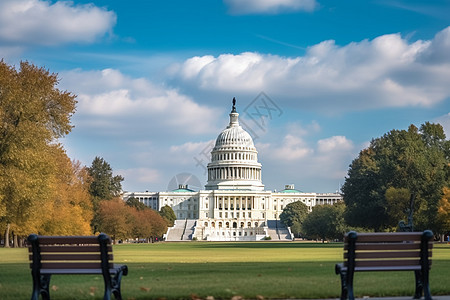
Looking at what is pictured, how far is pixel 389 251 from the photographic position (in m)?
12.6

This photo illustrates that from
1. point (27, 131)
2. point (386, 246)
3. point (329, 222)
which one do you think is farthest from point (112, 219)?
point (386, 246)

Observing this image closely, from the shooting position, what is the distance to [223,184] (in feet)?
655

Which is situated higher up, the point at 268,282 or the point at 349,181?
the point at 349,181

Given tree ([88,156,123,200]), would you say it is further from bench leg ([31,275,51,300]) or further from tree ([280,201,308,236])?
bench leg ([31,275,51,300])

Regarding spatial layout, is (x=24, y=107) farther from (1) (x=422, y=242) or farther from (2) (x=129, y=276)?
(1) (x=422, y=242)

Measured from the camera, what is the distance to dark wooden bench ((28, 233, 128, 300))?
478 inches

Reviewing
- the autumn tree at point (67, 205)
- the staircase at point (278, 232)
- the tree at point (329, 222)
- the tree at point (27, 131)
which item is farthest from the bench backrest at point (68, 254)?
the staircase at point (278, 232)

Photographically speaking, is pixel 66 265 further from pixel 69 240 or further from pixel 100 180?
pixel 100 180

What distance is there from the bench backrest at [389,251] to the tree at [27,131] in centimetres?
3159

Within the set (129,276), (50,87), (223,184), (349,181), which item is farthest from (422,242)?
(223,184)

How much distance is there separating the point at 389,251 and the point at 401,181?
5334 centimetres

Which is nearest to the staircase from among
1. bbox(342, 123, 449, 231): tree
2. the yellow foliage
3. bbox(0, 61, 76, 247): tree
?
bbox(342, 123, 449, 231): tree

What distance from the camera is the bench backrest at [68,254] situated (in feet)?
40.0

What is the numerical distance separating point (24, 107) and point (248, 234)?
13733 centimetres
